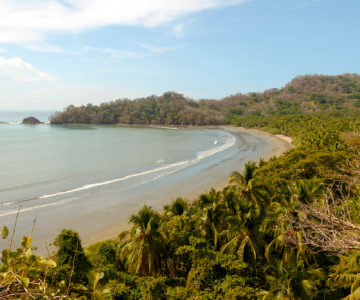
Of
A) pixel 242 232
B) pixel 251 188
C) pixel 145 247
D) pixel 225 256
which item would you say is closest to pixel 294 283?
pixel 225 256

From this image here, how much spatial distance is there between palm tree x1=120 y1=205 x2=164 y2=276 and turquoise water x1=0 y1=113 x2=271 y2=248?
1154 cm

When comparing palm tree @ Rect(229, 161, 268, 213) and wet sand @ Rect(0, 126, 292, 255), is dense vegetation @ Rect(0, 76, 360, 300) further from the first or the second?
wet sand @ Rect(0, 126, 292, 255)

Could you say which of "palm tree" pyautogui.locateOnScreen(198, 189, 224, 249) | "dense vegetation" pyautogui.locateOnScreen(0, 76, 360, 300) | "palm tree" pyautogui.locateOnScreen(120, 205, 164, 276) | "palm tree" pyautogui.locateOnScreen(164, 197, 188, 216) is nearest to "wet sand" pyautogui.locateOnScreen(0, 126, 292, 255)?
"palm tree" pyautogui.locateOnScreen(164, 197, 188, 216)

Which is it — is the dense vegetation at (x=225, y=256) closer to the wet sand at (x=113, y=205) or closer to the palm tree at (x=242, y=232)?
the palm tree at (x=242, y=232)

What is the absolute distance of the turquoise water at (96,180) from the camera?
108 feet

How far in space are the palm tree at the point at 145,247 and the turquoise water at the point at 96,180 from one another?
37.9ft

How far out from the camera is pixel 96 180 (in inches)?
1959

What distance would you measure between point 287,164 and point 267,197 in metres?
12.4

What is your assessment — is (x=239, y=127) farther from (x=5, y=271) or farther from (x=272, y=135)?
(x=5, y=271)

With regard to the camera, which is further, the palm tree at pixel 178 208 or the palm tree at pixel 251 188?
the palm tree at pixel 251 188

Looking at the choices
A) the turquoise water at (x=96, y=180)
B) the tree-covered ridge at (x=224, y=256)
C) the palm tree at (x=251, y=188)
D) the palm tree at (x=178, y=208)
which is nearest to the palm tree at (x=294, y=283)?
the tree-covered ridge at (x=224, y=256)

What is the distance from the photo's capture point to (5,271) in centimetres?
392

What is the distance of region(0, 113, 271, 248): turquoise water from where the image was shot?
32.9 m

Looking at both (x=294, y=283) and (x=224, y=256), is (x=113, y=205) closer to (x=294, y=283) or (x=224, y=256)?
(x=224, y=256)
